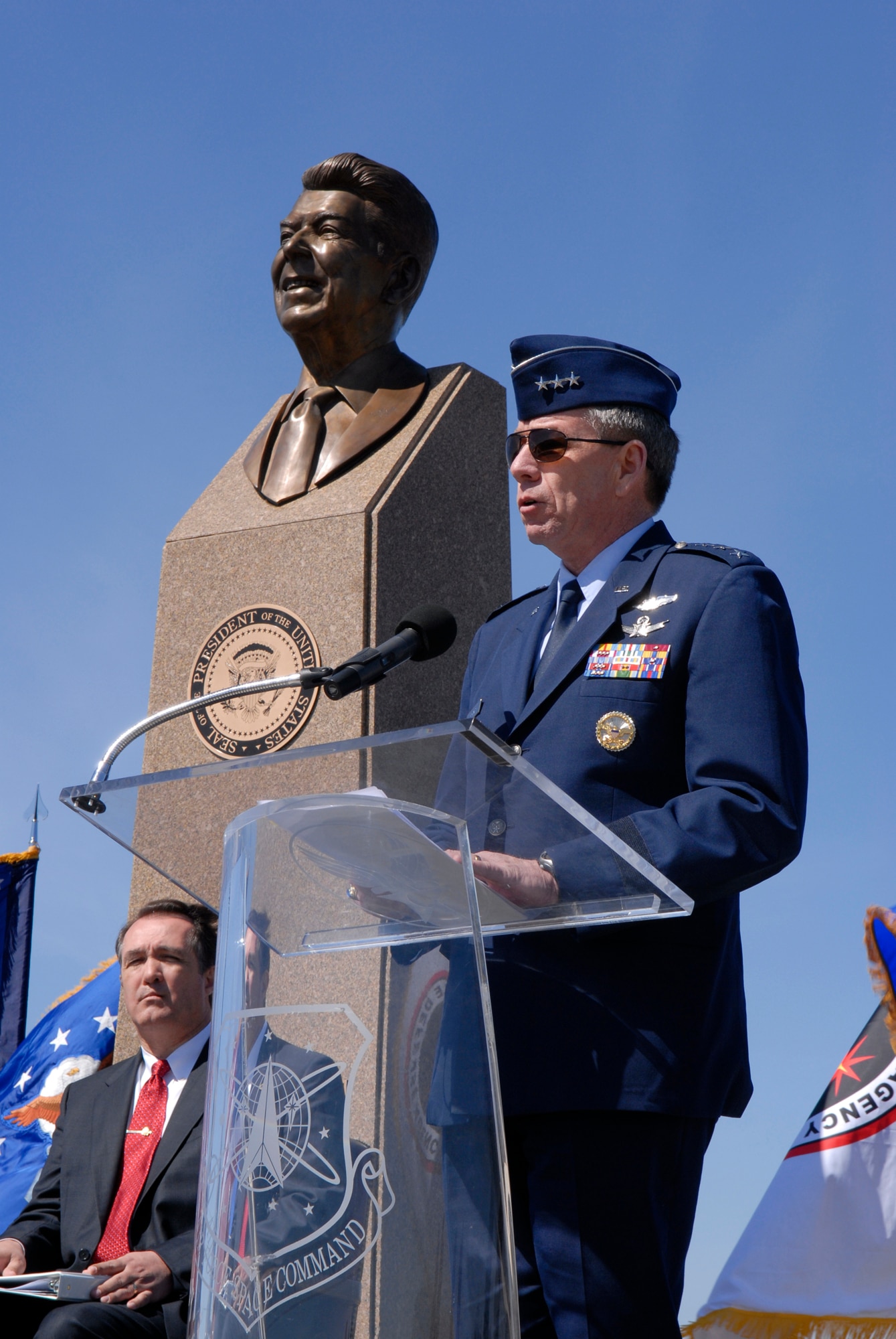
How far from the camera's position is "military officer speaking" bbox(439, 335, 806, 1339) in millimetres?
1916

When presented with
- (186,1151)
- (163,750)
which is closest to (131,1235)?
(186,1151)

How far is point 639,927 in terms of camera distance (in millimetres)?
2062

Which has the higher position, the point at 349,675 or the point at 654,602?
the point at 654,602

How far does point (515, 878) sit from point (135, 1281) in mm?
1944

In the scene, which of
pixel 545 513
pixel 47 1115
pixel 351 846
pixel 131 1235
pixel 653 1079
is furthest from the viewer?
pixel 47 1115

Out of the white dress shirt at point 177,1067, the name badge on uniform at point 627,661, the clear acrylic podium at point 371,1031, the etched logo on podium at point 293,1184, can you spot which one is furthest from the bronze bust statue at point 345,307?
the etched logo on podium at point 293,1184

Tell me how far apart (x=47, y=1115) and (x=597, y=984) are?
3632mm

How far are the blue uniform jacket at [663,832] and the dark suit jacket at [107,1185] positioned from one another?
1.55 metres

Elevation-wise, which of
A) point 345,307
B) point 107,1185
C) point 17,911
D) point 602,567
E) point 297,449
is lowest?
point 107,1185

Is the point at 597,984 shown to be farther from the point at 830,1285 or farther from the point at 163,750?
the point at 163,750

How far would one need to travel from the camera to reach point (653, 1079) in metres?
1.99

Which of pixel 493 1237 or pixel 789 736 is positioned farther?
pixel 789 736

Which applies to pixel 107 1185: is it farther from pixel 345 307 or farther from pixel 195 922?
pixel 345 307

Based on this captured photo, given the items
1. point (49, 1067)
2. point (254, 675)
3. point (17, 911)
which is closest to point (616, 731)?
point (254, 675)
